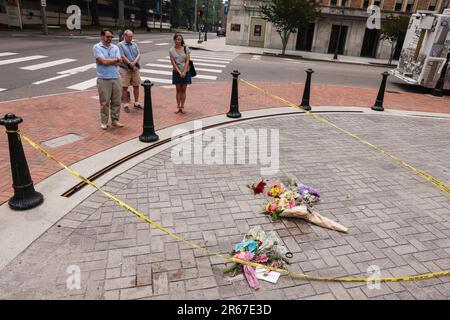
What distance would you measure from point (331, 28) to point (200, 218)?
33.3 metres

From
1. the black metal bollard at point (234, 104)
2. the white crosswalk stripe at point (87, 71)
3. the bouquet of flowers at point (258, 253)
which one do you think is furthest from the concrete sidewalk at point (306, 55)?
the bouquet of flowers at point (258, 253)

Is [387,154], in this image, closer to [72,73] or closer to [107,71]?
[107,71]

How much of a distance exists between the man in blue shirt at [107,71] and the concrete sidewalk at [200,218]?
0.62m

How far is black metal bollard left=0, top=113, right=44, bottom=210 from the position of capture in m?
3.85

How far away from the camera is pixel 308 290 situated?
3.15 metres

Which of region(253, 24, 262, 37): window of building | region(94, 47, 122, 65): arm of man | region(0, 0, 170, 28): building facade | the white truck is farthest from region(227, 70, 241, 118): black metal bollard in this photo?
region(0, 0, 170, 28): building facade

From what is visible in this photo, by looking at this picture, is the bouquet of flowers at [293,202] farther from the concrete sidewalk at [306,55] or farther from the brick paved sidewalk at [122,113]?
the concrete sidewalk at [306,55]

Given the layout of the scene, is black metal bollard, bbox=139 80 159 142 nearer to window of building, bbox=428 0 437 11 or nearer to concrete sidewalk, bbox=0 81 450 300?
concrete sidewalk, bbox=0 81 450 300

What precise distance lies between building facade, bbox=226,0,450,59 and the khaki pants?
2854cm

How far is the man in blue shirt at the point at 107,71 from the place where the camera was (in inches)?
248

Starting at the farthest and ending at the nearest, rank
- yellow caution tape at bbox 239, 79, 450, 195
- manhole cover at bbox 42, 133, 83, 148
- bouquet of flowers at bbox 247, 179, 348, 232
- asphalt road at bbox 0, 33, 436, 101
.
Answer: asphalt road at bbox 0, 33, 436, 101, manhole cover at bbox 42, 133, 83, 148, yellow caution tape at bbox 239, 79, 450, 195, bouquet of flowers at bbox 247, 179, 348, 232

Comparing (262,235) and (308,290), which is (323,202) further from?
(308,290)

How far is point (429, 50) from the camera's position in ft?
43.2
